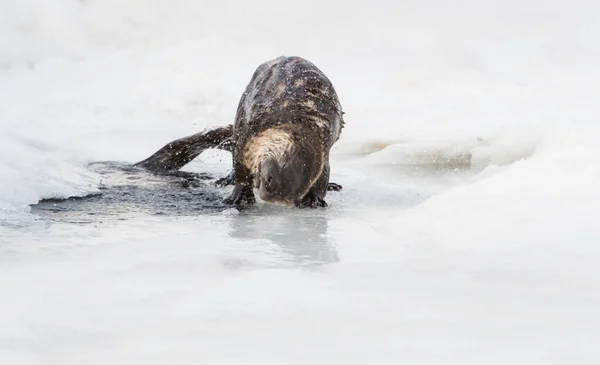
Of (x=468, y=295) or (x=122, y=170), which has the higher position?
(x=122, y=170)

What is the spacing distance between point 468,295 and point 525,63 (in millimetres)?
12299

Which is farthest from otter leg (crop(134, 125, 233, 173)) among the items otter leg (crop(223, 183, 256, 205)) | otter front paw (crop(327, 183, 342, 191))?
otter leg (crop(223, 183, 256, 205))

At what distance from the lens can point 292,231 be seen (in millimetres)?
4258

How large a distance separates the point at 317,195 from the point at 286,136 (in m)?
0.53

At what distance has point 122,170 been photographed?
782 centimetres

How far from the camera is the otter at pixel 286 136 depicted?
5336 mm

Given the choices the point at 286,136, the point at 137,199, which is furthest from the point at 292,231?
the point at 137,199

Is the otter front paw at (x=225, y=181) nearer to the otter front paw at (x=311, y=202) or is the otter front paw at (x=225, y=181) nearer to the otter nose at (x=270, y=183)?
the otter front paw at (x=311, y=202)

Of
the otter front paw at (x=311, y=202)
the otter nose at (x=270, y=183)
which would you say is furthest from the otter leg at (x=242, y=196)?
the otter nose at (x=270, y=183)

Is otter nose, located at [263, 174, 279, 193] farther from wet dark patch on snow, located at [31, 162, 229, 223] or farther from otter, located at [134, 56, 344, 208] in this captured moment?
wet dark patch on snow, located at [31, 162, 229, 223]

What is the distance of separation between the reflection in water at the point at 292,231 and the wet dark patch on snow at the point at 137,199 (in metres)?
0.41

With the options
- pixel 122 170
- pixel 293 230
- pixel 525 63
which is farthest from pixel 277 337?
pixel 525 63

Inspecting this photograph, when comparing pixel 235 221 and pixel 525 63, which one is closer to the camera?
pixel 235 221

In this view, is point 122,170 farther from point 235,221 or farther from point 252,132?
point 235,221
